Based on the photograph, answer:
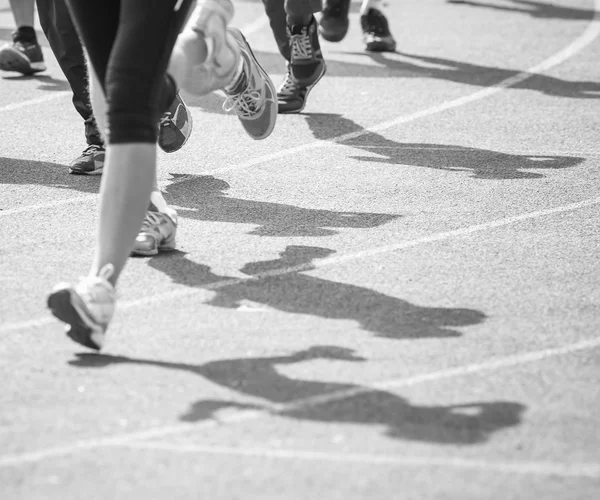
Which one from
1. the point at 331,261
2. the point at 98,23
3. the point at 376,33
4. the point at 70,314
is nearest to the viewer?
the point at 70,314

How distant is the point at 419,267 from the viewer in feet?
15.4

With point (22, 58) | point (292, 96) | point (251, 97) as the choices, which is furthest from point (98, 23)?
point (22, 58)

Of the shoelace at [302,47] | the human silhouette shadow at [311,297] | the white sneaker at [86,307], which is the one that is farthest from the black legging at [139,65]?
the shoelace at [302,47]

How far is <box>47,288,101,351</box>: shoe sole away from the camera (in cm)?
358

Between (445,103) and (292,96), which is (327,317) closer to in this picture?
(292,96)

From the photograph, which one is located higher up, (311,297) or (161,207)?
(161,207)

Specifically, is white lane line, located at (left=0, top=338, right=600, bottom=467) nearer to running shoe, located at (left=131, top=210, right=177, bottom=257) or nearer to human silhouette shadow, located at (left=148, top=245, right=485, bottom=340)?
human silhouette shadow, located at (left=148, top=245, right=485, bottom=340)

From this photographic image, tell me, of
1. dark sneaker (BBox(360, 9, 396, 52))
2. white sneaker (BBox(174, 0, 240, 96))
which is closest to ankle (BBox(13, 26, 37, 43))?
dark sneaker (BBox(360, 9, 396, 52))

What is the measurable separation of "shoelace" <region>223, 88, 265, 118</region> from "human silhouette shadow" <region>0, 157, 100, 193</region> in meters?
0.90

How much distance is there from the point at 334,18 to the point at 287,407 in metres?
6.57

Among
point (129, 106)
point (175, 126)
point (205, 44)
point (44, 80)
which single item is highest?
point (205, 44)

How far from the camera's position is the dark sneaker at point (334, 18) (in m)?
9.42

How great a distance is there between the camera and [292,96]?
792 centimetres

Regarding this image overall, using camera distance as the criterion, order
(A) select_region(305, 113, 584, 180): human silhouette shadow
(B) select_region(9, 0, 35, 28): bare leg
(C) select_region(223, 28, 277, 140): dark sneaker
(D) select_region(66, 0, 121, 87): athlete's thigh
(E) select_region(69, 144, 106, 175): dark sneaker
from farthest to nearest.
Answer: (B) select_region(9, 0, 35, 28): bare leg < (A) select_region(305, 113, 584, 180): human silhouette shadow < (E) select_region(69, 144, 106, 175): dark sneaker < (C) select_region(223, 28, 277, 140): dark sneaker < (D) select_region(66, 0, 121, 87): athlete's thigh
